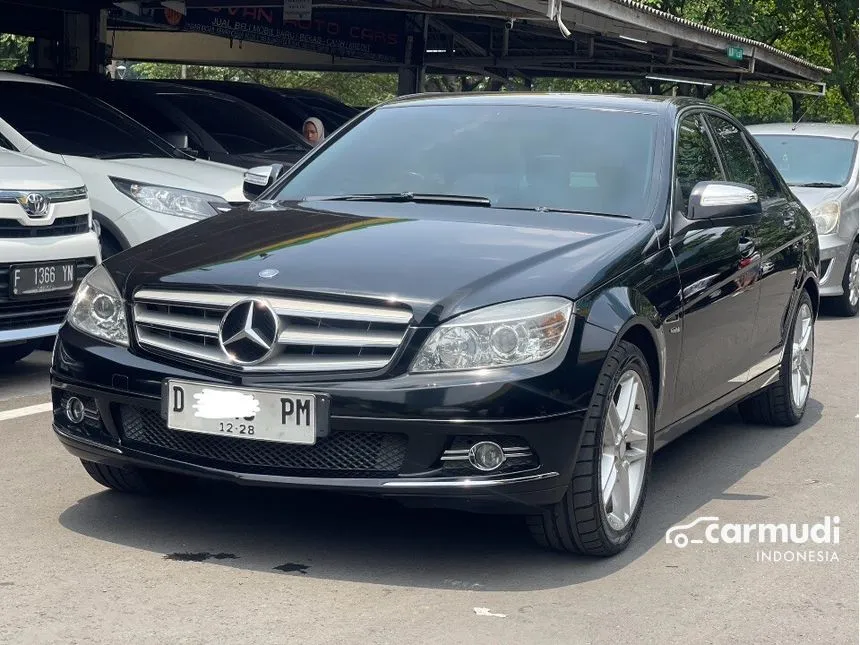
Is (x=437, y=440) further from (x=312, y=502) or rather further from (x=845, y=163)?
(x=845, y=163)

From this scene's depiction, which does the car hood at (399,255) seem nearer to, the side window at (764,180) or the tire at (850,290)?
the side window at (764,180)

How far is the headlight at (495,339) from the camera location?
174 inches

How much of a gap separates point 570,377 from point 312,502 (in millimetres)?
1354

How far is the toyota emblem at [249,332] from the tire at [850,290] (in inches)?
367

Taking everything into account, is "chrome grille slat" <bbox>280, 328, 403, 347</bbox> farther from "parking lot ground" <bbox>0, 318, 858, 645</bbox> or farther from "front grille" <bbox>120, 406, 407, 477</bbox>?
"parking lot ground" <bbox>0, 318, 858, 645</bbox>

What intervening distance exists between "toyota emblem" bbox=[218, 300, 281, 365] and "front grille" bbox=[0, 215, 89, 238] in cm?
326

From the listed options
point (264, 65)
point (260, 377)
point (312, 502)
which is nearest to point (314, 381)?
point (260, 377)

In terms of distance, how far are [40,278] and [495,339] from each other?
12.7 feet

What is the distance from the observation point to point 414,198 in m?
5.57

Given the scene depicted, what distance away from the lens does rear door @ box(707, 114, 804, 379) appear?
6594 mm

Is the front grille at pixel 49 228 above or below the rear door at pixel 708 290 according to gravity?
below

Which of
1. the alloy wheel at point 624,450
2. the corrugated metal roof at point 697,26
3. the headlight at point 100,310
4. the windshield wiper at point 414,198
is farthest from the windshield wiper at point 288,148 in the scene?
the alloy wheel at point 624,450

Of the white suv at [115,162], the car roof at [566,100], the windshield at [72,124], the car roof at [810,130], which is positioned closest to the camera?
the car roof at [566,100]

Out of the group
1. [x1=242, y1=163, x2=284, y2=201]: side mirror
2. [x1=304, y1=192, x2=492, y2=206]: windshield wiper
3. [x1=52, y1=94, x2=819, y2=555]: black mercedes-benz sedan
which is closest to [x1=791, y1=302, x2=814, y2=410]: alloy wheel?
[x1=52, y1=94, x2=819, y2=555]: black mercedes-benz sedan
